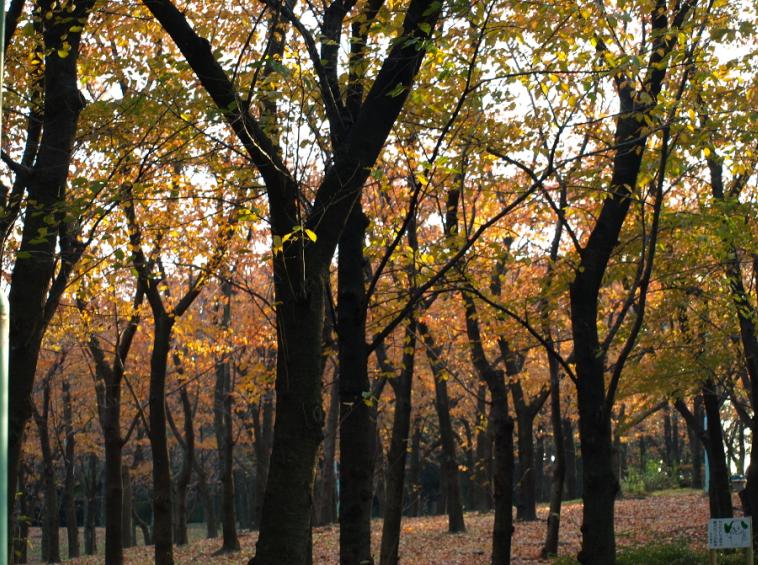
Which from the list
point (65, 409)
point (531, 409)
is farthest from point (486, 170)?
point (65, 409)

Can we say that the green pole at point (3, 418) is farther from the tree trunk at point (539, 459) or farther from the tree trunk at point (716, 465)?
the tree trunk at point (539, 459)

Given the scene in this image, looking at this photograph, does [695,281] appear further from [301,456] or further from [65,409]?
[65,409]

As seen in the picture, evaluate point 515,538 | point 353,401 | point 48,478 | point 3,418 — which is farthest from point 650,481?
point 3,418

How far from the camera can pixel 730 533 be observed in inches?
408

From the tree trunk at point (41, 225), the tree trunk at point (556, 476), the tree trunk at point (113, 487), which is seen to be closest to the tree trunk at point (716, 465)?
the tree trunk at point (556, 476)

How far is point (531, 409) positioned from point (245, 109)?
17.2 metres

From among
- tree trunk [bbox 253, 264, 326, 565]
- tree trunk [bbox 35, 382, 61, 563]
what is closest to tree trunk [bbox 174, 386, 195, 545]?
tree trunk [bbox 35, 382, 61, 563]

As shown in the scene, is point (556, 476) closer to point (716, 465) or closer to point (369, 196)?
point (716, 465)

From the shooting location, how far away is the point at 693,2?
9.34 meters

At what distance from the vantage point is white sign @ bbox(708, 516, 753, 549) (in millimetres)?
10344

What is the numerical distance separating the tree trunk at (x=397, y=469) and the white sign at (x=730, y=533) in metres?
3.89

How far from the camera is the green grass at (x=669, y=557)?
14.1 m

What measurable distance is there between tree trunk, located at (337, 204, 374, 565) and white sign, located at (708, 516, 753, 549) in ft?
14.6

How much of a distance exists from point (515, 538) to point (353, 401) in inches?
604
